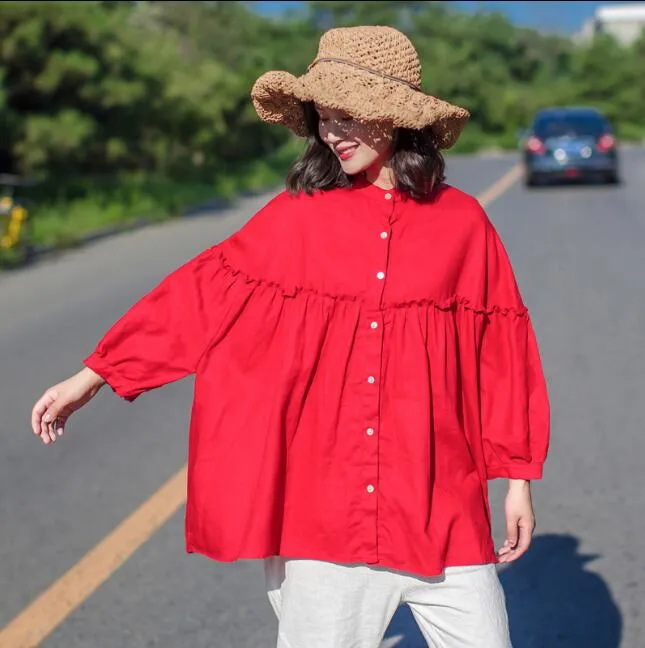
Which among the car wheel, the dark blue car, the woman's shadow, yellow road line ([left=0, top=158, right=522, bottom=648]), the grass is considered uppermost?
the woman's shadow

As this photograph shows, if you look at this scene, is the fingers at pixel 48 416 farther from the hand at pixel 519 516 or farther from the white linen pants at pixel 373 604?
the hand at pixel 519 516

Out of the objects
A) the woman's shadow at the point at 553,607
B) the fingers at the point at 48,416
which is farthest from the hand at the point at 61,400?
the woman's shadow at the point at 553,607

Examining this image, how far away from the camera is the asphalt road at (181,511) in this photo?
4184mm

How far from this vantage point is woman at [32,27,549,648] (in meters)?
2.57

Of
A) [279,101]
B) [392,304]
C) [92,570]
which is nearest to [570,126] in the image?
[92,570]

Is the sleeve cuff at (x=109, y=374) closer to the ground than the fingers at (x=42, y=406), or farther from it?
farther from it

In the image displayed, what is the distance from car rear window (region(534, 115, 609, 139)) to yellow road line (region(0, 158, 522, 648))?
1984 cm

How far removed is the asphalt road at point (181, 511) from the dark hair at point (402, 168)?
1736mm

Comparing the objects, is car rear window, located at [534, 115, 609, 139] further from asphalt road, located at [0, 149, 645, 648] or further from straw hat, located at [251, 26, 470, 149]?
straw hat, located at [251, 26, 470, 149]

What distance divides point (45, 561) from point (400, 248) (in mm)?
2601

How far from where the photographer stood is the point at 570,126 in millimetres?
25062

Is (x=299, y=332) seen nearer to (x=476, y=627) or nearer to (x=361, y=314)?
(x=361, y=314)

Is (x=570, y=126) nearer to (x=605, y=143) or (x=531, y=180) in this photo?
(x=605, y=143)

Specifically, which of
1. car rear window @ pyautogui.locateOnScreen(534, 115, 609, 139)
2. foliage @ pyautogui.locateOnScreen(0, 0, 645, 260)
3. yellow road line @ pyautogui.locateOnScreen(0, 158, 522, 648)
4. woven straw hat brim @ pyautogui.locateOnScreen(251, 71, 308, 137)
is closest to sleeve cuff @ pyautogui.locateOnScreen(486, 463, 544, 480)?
woven straw hat brim @ pyautogui.locateOnScreen(251, 71, 308, 137)
